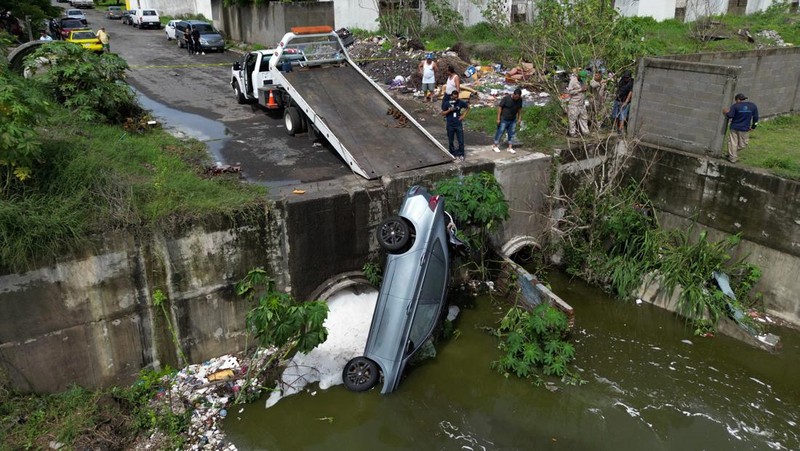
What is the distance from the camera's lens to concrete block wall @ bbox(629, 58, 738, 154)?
9.98m

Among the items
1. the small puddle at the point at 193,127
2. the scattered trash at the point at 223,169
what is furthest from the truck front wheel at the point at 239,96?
the scattered trash at the point at 223,169

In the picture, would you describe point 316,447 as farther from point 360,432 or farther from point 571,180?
point 571,180

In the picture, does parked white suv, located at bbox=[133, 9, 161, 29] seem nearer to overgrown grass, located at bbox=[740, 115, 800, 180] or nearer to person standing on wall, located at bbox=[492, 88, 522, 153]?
person standing on wall, located at bbox=[492, 88, 522, 153]

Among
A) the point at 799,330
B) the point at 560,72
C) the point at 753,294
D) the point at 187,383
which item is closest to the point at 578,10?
the point at 560,72

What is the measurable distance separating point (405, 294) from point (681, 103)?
6777 millimetres

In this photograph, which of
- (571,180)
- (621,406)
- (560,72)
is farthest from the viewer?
(560,72)

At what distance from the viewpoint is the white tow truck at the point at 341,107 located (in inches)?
400

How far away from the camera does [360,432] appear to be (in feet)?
23.8

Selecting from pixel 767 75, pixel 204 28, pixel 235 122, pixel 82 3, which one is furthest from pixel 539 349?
pixel 82 3

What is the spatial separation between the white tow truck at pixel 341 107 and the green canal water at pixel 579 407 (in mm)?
3464

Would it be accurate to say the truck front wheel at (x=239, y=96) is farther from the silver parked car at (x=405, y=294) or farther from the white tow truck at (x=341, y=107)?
the silver parked car at (x=405, y=294)

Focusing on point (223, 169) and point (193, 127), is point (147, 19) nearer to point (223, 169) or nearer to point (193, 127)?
point (193, 127)

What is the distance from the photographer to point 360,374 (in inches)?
309

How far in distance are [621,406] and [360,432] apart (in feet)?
11.7
